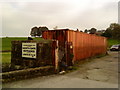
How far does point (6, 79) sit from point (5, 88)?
1026 millimetres

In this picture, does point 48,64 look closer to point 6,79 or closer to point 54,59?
point 54,59

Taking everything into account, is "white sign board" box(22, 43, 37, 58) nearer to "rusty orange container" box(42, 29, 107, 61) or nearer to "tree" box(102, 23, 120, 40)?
"rusty orange container" box(42, 29, 107, 61)

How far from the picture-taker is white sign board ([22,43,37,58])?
875 centimetres

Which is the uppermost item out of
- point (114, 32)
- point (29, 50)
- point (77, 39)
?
point (114, 32)

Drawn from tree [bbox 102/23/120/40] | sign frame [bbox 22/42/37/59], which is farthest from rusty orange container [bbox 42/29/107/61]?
tree [bbox 102/23/120/40]

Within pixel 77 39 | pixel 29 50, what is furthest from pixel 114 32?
pixel 29 50

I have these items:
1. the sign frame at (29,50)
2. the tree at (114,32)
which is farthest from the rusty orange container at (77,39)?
the tree at (114,32)

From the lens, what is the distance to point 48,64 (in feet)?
27.8

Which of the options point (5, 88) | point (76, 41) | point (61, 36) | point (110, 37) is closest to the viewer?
point (5, 88)

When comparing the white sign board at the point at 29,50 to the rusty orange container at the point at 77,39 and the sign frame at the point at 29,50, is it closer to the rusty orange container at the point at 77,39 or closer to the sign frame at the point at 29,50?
the sign frame at the point at 29,50

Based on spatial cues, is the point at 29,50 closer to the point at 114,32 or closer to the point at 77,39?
the point at 77,39

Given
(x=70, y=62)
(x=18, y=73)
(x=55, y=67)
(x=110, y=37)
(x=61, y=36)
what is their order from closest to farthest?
(x=18, y=73)
(x=55, y=67)
(x=70, y=62)
(x=61, y=36)
(x=110, y=37)

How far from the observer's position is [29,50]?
29.1 feet

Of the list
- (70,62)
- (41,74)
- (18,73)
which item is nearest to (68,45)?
(70,62)
